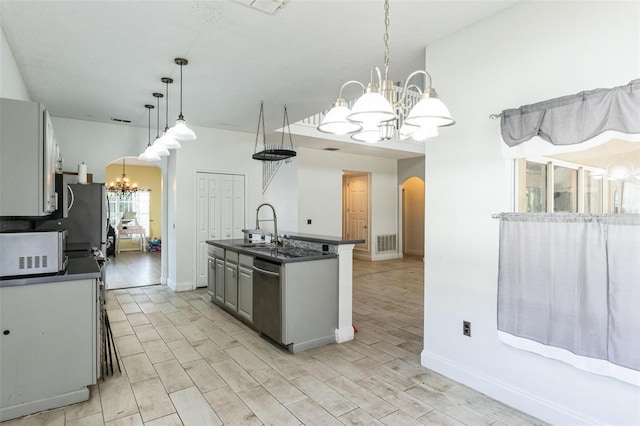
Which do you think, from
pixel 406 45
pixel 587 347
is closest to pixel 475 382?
pixel 587 347

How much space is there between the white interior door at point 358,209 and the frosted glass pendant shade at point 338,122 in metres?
7.39

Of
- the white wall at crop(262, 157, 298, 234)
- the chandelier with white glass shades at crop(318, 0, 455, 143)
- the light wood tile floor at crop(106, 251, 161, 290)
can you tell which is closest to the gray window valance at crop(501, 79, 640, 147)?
the chandelier with white glass shades at crop(318, 0, 455, 143)

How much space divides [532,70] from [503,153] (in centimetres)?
56

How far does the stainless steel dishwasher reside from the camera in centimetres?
335

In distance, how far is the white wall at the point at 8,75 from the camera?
2869mm

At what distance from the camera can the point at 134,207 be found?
38.2 ft

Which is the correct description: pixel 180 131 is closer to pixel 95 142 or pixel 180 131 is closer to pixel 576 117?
pixel 576 117

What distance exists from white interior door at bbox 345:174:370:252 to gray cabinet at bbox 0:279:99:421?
739 cm

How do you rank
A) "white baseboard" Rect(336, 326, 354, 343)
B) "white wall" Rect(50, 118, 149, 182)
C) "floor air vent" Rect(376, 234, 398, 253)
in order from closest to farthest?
"white baseboard" Rect(336, 326, 354, 343), "white wall" Rect(50, 118, 149, 182), "floor air vent" Rect(376, 234, 398, 253)

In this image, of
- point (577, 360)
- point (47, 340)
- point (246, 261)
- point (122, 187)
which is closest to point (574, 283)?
point (577, 360)

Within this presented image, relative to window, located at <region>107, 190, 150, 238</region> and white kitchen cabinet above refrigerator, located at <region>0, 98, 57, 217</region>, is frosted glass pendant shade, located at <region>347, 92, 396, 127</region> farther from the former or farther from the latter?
window, located at <region>107, 190, 150, 238</region>

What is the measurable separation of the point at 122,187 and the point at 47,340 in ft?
29.9

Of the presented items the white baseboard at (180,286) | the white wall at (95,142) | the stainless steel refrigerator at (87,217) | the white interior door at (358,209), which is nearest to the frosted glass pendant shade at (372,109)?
the stainless steel refrigerator at (87,217)

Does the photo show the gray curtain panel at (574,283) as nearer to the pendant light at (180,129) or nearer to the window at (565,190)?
the window at (565,190)
